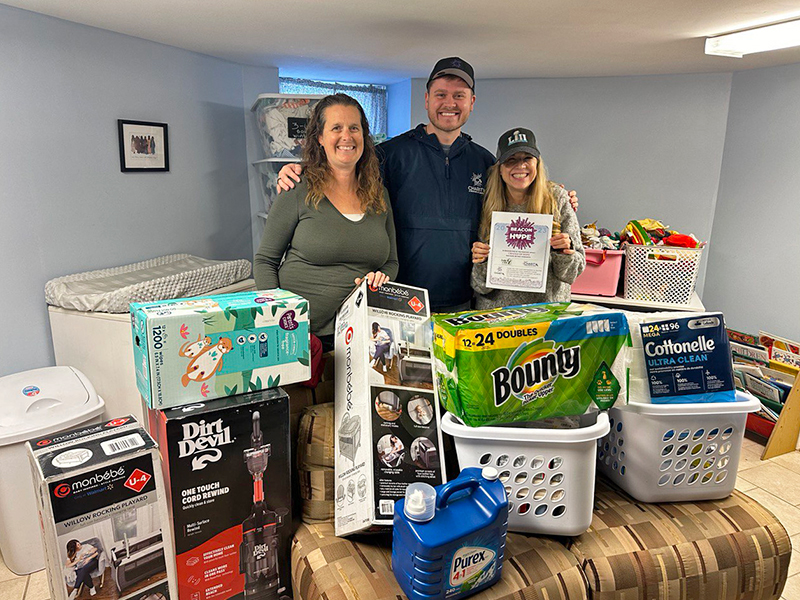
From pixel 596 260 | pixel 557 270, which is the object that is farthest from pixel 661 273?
pixel 557 270

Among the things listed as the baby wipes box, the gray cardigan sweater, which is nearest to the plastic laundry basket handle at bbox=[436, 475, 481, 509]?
the baby wipes box

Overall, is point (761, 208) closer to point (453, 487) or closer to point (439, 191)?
point (439, 191)

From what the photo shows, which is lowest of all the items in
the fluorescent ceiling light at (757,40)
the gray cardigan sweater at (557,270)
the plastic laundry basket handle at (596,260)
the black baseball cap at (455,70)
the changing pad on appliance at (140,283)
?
the changing pad on appliance at (140,283)

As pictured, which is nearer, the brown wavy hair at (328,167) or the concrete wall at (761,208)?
the brown wavy hair at (328,167)

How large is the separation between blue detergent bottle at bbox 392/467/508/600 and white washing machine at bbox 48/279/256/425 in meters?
1.65

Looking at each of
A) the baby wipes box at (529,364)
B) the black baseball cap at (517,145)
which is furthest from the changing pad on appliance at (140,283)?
the baby wipes box at (529,364)

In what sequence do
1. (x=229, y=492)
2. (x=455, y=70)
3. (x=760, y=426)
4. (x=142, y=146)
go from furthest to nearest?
(x=760, y=426), (x=142, y=146), (x=455, y=70), (x=229, y=492)

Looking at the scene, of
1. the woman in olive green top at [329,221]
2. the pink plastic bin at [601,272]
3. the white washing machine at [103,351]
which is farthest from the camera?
the pink plastic bin at [601,272]

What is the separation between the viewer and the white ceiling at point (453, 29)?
195 cm

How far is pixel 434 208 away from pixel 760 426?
2.24 meters

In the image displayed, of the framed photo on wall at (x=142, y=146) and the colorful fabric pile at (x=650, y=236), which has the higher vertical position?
the framed photo on wall at (x=142, y=146)

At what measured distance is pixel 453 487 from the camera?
38.9 inches

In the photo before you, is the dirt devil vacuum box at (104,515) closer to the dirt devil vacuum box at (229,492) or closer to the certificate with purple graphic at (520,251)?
the dirt devil vacuum box at (229,492)

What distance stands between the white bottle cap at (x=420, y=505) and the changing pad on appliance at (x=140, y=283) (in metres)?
1.77
